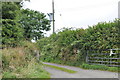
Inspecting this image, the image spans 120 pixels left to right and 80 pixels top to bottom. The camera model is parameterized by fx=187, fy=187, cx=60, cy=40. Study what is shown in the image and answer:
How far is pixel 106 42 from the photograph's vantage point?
13.2 metres

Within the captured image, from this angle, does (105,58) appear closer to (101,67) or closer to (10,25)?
(101,67)

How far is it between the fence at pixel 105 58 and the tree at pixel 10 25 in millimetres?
5687

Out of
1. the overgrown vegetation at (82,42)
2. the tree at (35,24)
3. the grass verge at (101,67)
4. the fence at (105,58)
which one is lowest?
the grass verge at (101,67)

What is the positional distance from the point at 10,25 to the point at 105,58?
7073 mm

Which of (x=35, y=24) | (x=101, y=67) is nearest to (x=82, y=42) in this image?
(x=101, y=67)

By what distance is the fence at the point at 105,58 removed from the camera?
12742 mm

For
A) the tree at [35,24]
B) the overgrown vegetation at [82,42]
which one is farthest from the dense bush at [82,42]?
the tree at [35,24]

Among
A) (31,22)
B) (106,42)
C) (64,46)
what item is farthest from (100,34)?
(31,22)

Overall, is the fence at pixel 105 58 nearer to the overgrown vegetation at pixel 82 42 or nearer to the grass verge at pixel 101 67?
the overgrown vegetation at pixel 82 42

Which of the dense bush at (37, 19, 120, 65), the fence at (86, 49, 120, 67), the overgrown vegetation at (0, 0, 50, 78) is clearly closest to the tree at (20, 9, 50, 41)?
the dense bush at (37, 19, 120, 65)

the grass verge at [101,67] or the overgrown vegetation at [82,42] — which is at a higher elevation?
the overgrown vegetation at [82,42]

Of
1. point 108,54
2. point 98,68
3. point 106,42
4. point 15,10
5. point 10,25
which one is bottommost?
point 98,68

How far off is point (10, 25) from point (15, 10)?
1.57 metres

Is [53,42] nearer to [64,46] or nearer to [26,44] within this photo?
[64,46]
